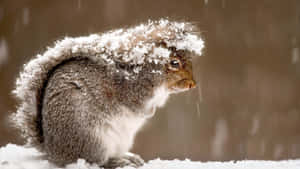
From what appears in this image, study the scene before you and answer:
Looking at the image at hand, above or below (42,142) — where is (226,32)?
above

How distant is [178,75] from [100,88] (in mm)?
338

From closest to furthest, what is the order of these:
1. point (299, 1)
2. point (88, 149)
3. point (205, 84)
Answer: point (88, 149) → point (205, 84) → point (299, 1)

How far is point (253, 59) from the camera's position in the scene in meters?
5.28

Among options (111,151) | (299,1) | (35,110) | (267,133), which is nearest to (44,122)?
(35,110)

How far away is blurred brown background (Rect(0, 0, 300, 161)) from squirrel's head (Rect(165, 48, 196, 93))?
2852mm

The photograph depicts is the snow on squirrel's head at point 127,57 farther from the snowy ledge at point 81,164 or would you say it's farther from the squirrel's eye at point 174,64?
the snowy ledge at point 81,164

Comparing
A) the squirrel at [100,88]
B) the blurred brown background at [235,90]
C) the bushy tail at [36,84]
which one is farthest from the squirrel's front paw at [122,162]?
the blurred brown background at [235,90]

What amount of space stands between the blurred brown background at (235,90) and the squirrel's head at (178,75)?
2852 mm

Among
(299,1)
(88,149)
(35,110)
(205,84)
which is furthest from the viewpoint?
(299,1)

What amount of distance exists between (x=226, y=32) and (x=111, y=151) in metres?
3.55

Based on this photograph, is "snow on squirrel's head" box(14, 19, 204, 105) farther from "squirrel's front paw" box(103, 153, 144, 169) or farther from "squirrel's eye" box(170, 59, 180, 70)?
"squirrel's front paw" box(103, 153, 144, 169)

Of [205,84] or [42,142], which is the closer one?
[42,142]

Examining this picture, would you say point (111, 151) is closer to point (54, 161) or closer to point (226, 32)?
point (54, 161)

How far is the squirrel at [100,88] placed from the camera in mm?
1907
